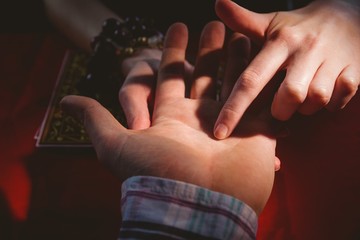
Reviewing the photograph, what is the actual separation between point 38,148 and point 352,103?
0.74 meters

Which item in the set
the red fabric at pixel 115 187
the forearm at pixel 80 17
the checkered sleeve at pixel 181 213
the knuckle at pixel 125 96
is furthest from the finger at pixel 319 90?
the forearm at pixel 80 17

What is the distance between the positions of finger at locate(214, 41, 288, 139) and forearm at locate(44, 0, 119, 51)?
0.68 m

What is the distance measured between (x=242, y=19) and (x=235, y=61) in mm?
111

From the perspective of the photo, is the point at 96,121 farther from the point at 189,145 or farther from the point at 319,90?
the point at 319,90

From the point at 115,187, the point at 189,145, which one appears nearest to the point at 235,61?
the point at 189,145

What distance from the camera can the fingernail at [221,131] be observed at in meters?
0.54

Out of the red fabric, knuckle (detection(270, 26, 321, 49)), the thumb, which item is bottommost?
the red fabric

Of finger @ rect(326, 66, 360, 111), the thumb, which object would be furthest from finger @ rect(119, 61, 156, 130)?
finger @ rect(326, 66, 360, 111)

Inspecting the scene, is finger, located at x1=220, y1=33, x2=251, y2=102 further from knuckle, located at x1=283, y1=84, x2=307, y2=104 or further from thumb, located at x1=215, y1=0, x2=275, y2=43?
knuckle, located at x1=283, y1=84, x2=307, y2=104

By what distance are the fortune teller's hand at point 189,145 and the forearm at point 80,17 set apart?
56 centimetres

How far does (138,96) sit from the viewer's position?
0.67m

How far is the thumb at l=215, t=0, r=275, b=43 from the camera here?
0.61 metres

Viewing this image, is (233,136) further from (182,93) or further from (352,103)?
(352,103)

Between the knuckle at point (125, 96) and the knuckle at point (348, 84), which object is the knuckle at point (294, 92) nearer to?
the knuckle at point (348, 84)
